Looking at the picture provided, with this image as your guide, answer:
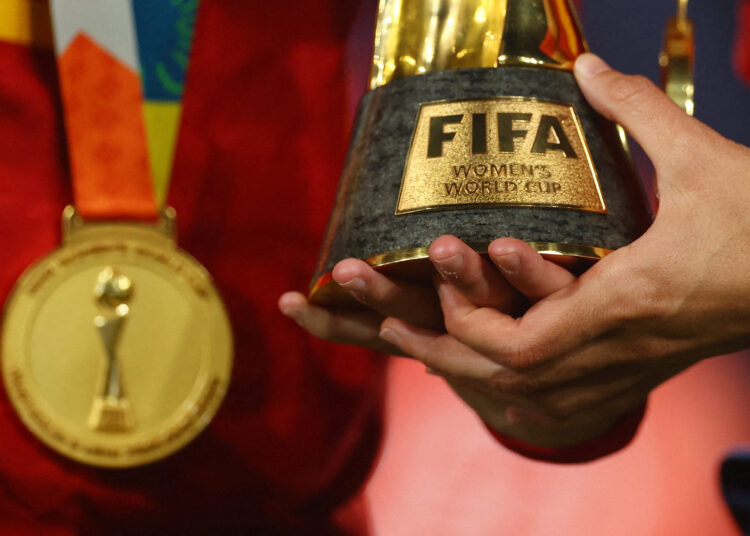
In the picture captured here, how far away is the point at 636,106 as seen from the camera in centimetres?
Result: 56

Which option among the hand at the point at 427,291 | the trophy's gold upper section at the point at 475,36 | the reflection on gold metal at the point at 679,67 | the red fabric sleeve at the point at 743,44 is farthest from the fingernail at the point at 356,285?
the red fabric sleeve at the point at 743,44

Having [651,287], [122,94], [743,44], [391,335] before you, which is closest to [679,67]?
[651,287]

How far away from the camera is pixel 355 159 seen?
60cm

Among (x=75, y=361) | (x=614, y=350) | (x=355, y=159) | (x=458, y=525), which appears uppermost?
(x=355, y=159)

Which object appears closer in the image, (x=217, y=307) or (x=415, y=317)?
(x=415, y=317)

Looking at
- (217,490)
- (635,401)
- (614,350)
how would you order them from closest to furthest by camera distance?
(614,350) < (635,401) < (217,490)

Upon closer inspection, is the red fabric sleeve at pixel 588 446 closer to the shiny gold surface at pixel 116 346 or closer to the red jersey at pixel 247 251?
the red jersey at pixel 247 251

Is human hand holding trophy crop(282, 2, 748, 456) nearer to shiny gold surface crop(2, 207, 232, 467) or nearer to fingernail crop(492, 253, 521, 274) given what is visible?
fingernail crop(492, 253, 521, 274)

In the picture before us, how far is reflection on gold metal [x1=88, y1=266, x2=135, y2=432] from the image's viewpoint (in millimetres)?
800

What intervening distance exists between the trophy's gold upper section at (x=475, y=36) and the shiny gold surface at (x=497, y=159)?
44 mm

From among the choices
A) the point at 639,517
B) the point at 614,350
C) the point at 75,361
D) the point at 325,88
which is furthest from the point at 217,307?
the point at 639,517

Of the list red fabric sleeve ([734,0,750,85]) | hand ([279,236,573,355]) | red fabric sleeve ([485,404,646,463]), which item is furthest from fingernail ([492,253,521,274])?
red fabric sleeve ([734,0,750,85])

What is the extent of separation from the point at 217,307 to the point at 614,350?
1.38 feet

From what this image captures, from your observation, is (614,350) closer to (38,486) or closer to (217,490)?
(217,490)
